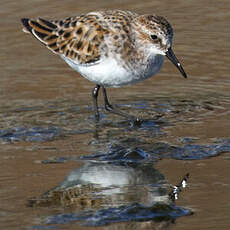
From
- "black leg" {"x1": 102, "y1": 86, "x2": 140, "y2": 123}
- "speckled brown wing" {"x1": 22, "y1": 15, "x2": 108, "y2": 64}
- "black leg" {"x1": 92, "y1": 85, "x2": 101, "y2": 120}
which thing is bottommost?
"black leg" {"x1": 102, "y1": 86, "x2": 140, "y2": 123}

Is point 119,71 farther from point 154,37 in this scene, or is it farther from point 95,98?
point 95,98

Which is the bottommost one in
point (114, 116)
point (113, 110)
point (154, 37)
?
point (114, 116)

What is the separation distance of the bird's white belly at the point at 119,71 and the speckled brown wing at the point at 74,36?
140 mm

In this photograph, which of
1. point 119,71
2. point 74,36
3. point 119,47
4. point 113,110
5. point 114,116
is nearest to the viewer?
point 119,71

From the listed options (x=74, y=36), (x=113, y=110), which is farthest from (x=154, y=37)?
(x=74, y=36)

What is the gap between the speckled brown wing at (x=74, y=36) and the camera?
30.5 ft

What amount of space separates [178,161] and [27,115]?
2512 millimetres

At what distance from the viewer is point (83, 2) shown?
1388 cm

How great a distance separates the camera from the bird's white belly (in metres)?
8.93

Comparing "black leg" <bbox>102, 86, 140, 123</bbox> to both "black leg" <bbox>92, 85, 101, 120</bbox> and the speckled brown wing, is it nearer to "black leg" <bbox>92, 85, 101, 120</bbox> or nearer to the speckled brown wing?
"black leg" <bbox>92, 85, 101, 120</bbox>

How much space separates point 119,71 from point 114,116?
1.11m

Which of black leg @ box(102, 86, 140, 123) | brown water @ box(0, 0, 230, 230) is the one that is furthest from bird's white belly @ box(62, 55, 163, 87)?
brown water @ box(0, 0, 230, 230)

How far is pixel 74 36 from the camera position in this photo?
9773 mm

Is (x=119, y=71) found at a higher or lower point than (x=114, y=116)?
higher
